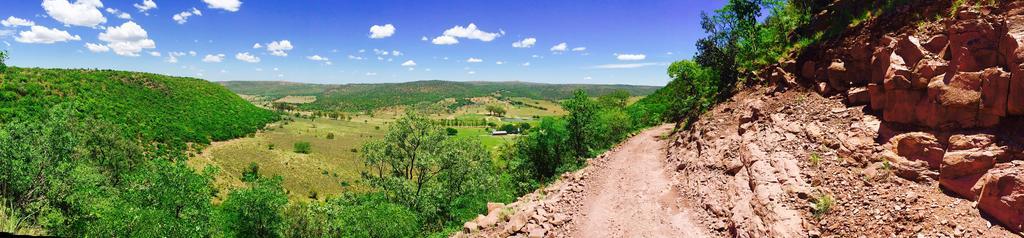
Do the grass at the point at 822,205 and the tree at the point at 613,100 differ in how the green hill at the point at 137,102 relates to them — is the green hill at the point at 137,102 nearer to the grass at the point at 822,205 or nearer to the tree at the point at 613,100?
the grass at the point at 822,205

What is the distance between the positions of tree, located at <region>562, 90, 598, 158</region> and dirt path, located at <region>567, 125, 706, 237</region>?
452 inches

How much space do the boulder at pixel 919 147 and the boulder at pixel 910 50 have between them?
258 centimetres

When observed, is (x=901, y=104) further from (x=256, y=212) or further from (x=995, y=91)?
(x=256, y=212)

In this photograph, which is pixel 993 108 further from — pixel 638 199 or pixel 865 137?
pixel 638 199

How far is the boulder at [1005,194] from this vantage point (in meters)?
9.97

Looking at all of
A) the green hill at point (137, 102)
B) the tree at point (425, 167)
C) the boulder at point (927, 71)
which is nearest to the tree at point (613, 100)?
the tree at point (425, 167)

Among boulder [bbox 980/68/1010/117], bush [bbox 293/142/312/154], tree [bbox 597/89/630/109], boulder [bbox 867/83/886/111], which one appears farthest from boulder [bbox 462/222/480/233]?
bush [bbox 293/142/312/154]

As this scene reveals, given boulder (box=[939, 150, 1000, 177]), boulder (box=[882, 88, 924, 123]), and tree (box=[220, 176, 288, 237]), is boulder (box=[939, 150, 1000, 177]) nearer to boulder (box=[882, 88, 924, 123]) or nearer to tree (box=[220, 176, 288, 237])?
boulder (box=[882, 88, 924, 123])

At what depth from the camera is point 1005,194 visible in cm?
1028

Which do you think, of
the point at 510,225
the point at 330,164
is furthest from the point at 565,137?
the point at 330,164

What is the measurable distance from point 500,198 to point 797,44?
795 inches

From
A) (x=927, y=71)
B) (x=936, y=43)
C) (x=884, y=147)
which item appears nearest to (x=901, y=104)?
(x=927, y=71)

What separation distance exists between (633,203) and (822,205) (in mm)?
7361

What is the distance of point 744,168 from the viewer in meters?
17.2
